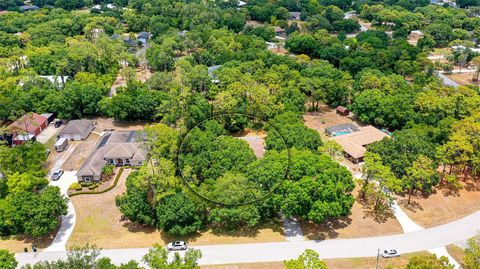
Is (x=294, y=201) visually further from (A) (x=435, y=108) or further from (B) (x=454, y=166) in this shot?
(A) (x=435, y=108)

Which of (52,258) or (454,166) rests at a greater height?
(454,166)

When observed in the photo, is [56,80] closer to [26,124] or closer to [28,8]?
[26,124]

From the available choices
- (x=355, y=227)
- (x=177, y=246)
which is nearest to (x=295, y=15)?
(x=355, y=227)

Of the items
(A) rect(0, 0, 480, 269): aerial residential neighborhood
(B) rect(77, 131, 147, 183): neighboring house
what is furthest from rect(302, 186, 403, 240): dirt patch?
(B) rect(77, 131, 147, 183): neighboring house

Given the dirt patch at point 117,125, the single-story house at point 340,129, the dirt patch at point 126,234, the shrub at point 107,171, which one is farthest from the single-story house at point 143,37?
the dirt patch at point 126,234

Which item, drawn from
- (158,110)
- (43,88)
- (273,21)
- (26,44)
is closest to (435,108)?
(158,110)

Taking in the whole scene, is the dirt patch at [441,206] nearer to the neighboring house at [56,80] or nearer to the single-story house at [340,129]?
the single-story house at [340,129]
